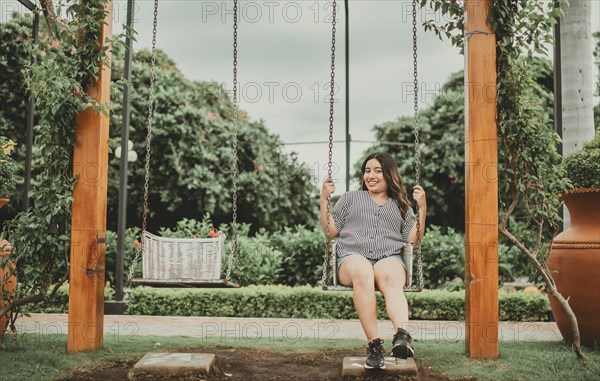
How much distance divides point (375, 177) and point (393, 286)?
0.87 metres

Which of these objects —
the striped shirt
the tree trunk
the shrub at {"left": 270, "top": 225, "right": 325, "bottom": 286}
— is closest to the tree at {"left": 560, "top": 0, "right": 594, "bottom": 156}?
the tree trunk

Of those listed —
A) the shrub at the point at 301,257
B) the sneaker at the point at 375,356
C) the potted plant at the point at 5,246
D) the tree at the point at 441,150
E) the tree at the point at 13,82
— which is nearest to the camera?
the sneaker at the point at 375,356

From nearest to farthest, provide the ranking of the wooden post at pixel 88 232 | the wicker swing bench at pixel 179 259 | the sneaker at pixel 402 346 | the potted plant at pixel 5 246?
the sneaker at pixel 402 346
the wooden post at pixel 88 232
the potted plant at pixel 5 246
the wicker swing bench at pixel 179 259

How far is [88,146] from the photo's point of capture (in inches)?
178

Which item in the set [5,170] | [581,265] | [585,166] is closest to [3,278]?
[5,170]

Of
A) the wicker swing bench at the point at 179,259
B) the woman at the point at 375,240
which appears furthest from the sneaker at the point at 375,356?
the wicker swing bench at the point at 179,259

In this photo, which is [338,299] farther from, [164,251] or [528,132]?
[528,132]

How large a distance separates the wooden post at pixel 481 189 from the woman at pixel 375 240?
355 mm

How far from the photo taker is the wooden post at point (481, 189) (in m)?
4.28

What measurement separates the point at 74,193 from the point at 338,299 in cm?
365

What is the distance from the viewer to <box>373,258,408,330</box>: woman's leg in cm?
380

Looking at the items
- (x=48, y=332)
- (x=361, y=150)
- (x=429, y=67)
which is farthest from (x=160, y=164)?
(x=48, y=332)

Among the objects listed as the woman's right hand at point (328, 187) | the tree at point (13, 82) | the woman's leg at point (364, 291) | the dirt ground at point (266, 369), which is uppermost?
the tree at point (13, 82)

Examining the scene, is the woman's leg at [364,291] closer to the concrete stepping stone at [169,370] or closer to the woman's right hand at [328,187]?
the woman's right hand at [328,187]
